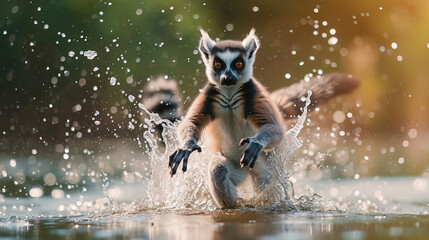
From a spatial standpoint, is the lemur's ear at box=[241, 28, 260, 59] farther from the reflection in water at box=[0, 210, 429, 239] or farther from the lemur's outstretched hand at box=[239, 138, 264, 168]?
the reflection in water at box=[0, 210, 429, 239]

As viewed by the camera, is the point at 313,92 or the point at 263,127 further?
the point at 313,92

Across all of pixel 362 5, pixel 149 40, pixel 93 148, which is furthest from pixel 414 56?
pixel 93 148

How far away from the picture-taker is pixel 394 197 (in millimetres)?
7570

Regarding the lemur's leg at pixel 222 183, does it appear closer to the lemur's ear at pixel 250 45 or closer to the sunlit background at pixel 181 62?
the lemur's ear at pixel 250 45

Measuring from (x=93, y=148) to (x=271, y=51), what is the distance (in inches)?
238

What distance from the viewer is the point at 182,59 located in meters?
16.4

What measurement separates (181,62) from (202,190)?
9.95m

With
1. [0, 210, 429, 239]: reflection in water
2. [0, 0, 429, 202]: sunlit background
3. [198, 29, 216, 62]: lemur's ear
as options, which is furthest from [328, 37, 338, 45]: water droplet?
[0, 210, 429, 239]: reflection in water

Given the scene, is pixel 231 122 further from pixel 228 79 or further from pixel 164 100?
pixel 164 100

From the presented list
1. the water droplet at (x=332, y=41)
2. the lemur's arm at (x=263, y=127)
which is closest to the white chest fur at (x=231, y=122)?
the lemur's arm at (x=263, y=127)

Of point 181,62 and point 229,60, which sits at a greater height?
point 181,62

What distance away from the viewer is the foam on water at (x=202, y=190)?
20.6ft

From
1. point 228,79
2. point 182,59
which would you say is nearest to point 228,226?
point 228,79

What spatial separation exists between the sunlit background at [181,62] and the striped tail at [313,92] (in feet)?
15.9
